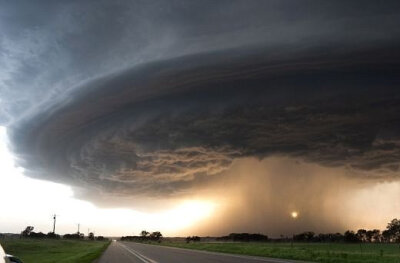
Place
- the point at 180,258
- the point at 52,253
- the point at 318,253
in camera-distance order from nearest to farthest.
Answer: the point at 180,258
the point at 318,253
the point at 52,253

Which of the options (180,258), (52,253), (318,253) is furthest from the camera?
(52,253)

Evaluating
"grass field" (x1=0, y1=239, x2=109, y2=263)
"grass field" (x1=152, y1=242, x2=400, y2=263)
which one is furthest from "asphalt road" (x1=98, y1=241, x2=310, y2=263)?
"grass field" (x1=152, y1=242, x2=400, y2=263)

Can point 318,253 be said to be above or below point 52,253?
above

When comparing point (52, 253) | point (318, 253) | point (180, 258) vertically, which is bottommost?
point (52, 253)

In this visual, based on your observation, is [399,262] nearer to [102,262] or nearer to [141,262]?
[141,262]

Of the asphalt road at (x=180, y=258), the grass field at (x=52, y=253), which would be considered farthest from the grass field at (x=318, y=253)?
the grass field at (x=52, y=253)

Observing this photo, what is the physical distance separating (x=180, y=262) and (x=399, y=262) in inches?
723

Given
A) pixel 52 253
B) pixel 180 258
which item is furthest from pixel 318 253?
pixel 52 253

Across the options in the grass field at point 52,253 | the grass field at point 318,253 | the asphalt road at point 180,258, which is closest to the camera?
the asphalt road at point 180,258

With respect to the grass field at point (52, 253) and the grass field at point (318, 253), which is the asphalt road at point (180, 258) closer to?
the grass field at point (52, 253)

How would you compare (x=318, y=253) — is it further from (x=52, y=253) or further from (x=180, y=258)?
(x=52, y=253)

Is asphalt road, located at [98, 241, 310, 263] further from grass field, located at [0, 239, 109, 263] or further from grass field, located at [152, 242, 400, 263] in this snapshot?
grass field, located at [152, 242, 400, 263]

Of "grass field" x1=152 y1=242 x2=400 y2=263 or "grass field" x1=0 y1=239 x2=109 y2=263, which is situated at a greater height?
"grass field" x1=152 y1=242 x2=400 y2=263

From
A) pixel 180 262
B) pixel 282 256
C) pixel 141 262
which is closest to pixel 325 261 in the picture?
pixel 282 256
